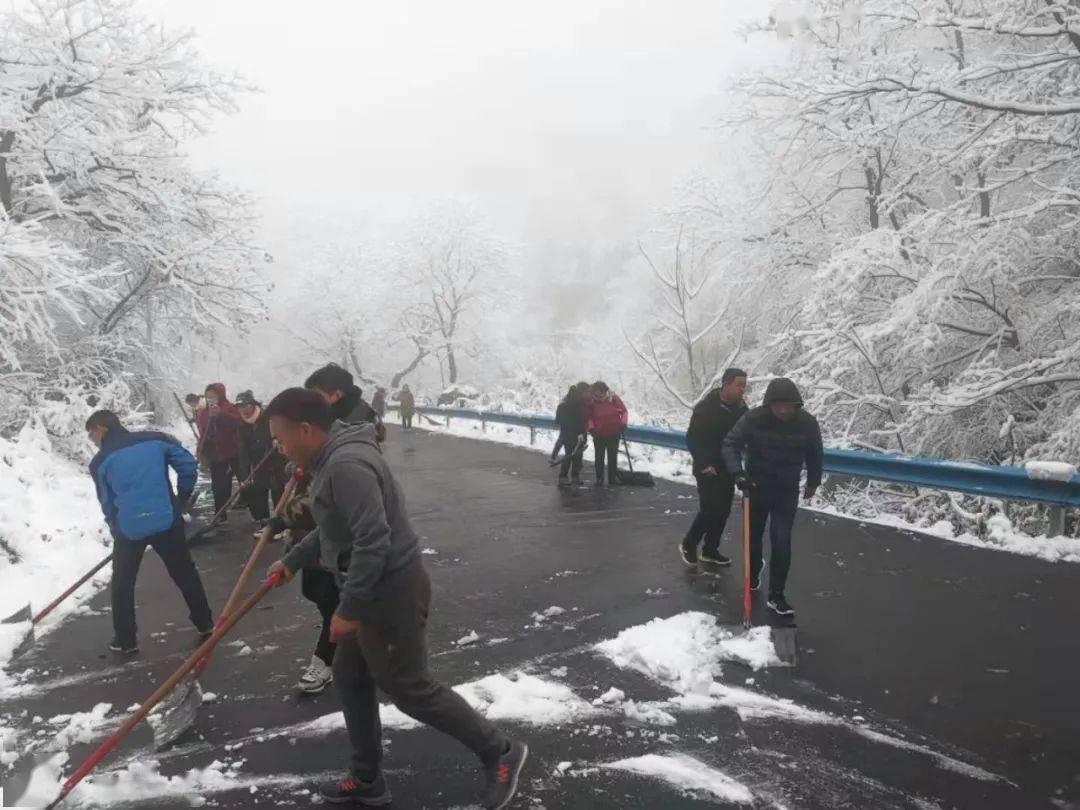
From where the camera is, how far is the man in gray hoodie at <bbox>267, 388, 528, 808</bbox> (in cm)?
309

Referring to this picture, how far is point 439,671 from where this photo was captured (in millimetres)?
4855

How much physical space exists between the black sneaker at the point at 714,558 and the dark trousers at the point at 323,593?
4007mm

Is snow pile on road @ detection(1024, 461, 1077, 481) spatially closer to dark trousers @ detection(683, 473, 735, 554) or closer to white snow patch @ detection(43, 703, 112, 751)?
dark trousers @ detection(683, 473, 735, 554)

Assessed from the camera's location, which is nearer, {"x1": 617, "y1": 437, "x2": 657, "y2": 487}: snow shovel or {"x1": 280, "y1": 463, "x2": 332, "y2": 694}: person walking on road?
{"x1": 280, "y1": 463, "x2": 332, "y2": 694}: person walking on road

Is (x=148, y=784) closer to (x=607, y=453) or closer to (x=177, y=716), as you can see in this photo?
(x=177, y=716)

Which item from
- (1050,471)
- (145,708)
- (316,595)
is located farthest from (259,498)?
(1050,471)

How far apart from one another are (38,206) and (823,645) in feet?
Answer: 56.2

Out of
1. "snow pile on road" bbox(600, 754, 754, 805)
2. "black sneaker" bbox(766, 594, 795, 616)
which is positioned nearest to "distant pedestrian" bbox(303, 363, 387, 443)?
"snow pile on road" bbox(600, 754, 754, 805)

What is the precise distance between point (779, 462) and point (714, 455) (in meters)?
1.29

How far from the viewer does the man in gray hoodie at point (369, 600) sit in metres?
3.09

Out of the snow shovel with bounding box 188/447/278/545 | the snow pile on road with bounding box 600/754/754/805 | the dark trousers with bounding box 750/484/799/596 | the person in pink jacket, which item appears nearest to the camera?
the snow pile on road with bounding box 600/754/754/805

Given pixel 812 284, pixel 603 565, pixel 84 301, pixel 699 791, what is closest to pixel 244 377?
pixel 84 301

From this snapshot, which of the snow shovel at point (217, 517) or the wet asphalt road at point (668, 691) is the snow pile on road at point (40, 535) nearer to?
the wet asphalt road at point (668, 691)

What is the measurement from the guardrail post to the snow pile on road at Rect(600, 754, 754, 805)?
5.60m
